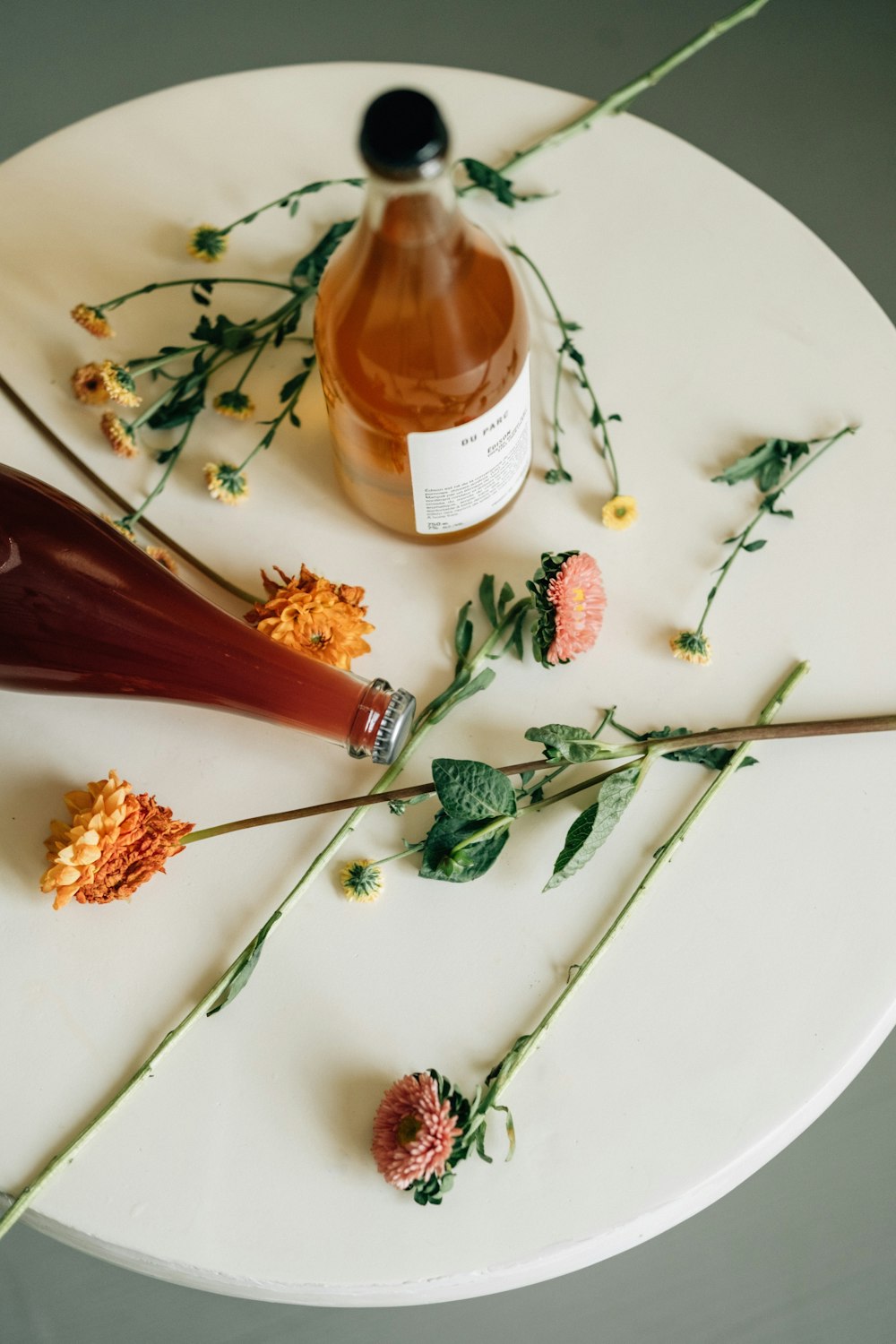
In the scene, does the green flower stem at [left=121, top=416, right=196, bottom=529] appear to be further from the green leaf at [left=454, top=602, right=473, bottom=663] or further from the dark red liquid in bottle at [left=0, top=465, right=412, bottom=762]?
the green leaf at [left=454, top=602, right=473, bottom=663]

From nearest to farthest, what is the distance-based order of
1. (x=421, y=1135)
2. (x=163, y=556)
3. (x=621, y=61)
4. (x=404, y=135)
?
(x=404, y=135) < (x=421, y=1135) < (x=163, y=556) < (x=621, y=61)

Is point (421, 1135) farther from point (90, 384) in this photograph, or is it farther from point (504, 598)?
point (90, 384)

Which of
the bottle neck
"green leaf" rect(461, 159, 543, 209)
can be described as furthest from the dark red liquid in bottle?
"green leaf" rect(461, 159, 543, 209)

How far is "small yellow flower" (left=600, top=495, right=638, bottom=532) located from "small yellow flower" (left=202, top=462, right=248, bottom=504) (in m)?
0.21

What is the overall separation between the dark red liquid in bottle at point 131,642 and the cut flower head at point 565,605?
8 centimetres

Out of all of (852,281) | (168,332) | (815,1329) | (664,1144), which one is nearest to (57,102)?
(168,332)

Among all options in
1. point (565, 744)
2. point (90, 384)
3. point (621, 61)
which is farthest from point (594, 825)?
point (621, 61)

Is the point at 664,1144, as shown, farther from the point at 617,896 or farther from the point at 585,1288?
the point at 585,1288

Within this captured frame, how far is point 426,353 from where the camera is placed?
0.45 m

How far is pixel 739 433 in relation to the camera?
0.61 metres

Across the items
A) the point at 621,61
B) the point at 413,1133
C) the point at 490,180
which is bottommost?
the point at 413,1133

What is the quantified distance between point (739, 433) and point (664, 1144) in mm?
391

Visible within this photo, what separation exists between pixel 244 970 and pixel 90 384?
0.35 meters

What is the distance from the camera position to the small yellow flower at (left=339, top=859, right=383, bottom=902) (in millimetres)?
522
